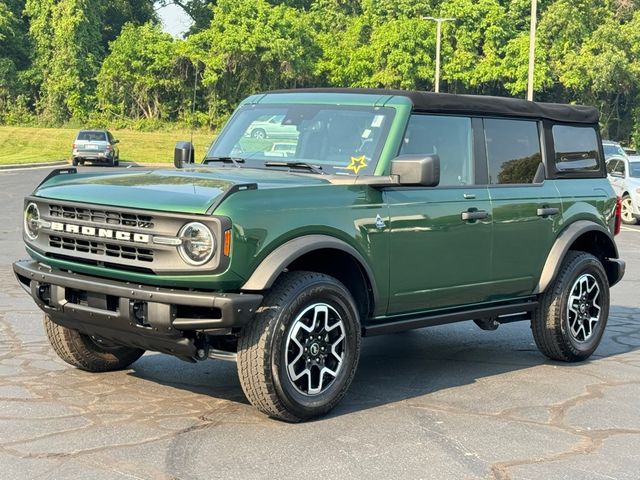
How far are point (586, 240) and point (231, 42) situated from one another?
5796cm

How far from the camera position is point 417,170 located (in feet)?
20.2

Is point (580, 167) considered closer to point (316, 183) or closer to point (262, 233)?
point (316, 183)

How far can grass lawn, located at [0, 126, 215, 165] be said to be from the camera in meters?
46.1

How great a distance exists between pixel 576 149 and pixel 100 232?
4143mm

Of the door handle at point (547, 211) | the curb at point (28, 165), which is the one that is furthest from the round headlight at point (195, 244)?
the curb at point (28, 165)

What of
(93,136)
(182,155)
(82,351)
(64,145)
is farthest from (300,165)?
(64,145)

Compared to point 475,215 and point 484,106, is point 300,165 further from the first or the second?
point 484,106

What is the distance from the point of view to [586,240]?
8203 mm

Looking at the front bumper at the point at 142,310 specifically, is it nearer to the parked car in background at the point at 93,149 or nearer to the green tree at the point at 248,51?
the parked car in background at the point at 93,149

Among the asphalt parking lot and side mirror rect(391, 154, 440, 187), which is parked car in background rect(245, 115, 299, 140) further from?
the asphalt parking lot

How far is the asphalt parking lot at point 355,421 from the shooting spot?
16.4 feet

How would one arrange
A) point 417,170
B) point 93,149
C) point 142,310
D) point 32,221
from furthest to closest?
point 93,149
point 32,221
point 417,170
point 142,310

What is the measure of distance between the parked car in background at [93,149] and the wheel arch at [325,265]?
1438 inches

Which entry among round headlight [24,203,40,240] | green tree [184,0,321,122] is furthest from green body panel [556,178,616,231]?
green tree [184,0,321,122]
